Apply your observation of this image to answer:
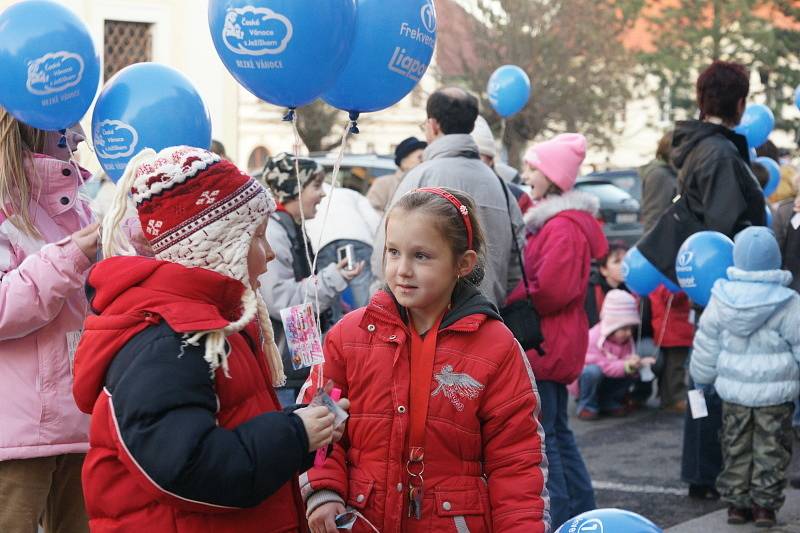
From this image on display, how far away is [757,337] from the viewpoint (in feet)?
20.2

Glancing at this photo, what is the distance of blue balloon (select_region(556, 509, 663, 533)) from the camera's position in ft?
9.04

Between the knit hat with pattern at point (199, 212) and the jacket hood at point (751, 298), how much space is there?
402 cm

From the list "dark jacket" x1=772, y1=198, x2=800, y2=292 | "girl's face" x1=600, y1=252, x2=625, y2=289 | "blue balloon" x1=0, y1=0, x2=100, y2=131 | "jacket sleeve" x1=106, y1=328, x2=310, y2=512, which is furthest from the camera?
"girl's face" x1=600, y1=252, x2=625, y2=289

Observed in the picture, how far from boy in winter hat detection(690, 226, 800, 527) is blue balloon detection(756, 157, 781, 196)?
3.51m

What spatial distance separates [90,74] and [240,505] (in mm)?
2132

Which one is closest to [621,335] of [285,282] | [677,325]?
[677,325]

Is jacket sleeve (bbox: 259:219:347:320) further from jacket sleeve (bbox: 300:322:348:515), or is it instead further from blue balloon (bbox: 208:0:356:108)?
jacket sleeve (bbox: 300:322:348:515)

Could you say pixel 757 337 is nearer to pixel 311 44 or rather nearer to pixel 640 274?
pixel 640 274

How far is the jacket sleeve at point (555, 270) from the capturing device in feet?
19.4

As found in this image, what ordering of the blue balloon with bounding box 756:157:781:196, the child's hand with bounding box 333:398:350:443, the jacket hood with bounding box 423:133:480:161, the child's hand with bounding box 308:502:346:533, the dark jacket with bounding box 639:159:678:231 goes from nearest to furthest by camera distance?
the child's hand with bounding box 333:398:350:443 < the child's hand with bounding box 308:502:346:533 < the jacket hood with bounding box 423:133:480:161 < the dark jacket with bounding box 639:159:678:231 < the blue balloon with bounding box 756:157:781:196

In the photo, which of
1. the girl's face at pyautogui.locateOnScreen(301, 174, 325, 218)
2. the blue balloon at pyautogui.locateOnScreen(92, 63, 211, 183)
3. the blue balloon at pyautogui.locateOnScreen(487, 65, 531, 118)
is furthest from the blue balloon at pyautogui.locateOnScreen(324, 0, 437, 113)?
the blue balloon at pyautogui.locateOnScreen(487, 65, 531, 118)

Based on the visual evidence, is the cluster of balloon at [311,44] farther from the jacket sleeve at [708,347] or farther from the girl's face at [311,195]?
the jacket sleeve at [708,347]

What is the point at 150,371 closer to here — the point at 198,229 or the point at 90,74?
the point at 198,229

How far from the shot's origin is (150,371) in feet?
8.04
